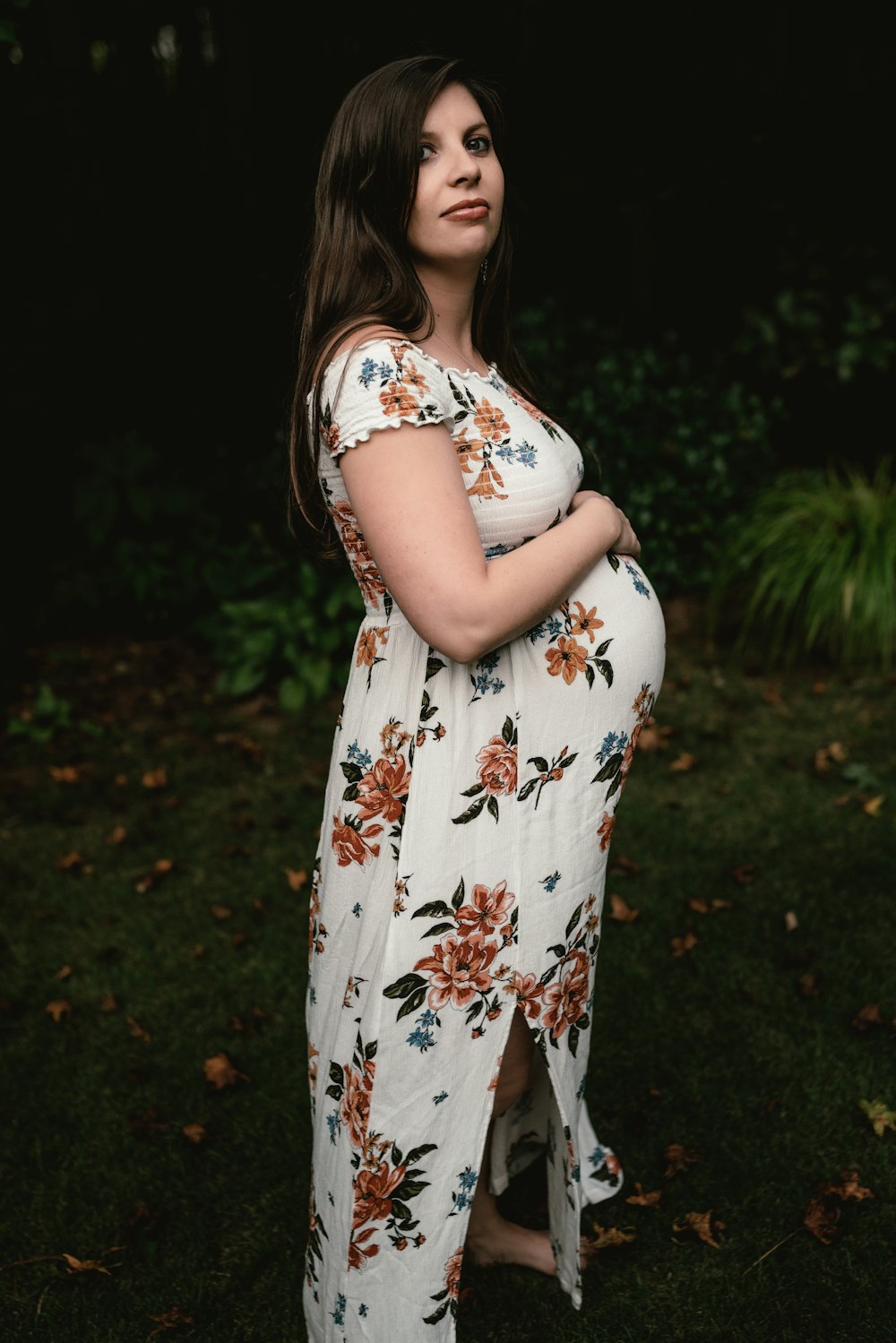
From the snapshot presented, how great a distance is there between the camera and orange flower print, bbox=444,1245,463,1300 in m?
1.82

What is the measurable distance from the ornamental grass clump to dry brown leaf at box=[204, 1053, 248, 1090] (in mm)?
3347

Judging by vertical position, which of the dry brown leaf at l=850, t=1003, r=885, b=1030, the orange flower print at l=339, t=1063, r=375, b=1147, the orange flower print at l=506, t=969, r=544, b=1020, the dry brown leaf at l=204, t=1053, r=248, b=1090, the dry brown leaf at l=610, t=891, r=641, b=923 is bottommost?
the dry brown leaf at l=610, t=891, r=641, b=923

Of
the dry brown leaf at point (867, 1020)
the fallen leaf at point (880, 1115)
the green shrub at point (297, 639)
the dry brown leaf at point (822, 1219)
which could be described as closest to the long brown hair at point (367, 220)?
the dry brown leaf at point (822, 1219)

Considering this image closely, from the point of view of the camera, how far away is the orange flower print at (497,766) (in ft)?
5.51

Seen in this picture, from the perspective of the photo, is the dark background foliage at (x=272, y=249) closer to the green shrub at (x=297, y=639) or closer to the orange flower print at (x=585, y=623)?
the green shrub at (x=297, y=639)

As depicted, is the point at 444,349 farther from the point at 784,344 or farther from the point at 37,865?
the point at 784,344

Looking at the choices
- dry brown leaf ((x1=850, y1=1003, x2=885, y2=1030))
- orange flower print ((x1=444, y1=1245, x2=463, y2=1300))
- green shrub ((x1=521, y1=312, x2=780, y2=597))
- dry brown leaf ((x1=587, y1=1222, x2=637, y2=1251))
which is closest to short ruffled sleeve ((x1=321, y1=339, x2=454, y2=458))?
orange flower print ((x1=444, y1=1245, x2=463, y2=1300))

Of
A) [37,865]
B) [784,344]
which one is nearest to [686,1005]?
[37,865]

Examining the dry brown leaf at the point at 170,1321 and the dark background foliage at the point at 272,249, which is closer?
the dry brown leaf at the point at 170,1321

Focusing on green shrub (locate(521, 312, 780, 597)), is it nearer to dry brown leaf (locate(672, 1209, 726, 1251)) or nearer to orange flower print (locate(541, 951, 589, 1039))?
dry brown leaf (locate(672, 1209, 726, 1251))

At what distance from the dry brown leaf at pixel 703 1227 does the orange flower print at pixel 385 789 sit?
139 cm

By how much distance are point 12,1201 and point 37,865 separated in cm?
176

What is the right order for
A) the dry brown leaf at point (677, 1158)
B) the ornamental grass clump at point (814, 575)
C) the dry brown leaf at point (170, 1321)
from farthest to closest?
the ornamental grass clump at point (814, 575) → the dry brown leaf at point (677, 1158) → the dry brown leaf at point (170, 1321)

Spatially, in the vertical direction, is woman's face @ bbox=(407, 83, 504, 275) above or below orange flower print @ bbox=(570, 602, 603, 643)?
above
